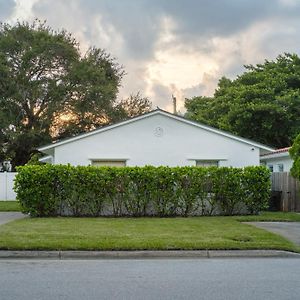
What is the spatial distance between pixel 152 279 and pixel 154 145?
45.8 feet

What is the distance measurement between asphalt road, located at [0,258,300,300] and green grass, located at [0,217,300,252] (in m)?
0.69

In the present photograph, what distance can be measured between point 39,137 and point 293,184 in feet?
70.7

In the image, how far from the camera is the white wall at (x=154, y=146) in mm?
21906

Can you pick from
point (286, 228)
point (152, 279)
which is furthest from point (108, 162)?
point (152, 279)

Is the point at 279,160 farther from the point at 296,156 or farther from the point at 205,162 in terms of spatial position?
the point at 296,156

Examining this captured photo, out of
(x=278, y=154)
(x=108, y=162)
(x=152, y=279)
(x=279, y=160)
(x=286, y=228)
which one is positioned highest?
(x=278, y=154)

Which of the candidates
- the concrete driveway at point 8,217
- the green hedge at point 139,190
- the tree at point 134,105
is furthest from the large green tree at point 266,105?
the concrete driveway at point 8,217

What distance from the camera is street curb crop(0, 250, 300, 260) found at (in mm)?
10750

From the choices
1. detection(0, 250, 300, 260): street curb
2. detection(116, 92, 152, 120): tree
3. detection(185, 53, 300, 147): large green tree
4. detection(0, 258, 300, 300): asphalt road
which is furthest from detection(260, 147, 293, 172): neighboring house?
detection(116, 92, 152, 120): tree

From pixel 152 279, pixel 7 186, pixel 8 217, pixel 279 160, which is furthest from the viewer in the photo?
pixel 7 186

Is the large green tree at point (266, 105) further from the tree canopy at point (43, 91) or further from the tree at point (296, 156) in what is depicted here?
the tree at point (296, 156)

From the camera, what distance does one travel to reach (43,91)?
124 feet

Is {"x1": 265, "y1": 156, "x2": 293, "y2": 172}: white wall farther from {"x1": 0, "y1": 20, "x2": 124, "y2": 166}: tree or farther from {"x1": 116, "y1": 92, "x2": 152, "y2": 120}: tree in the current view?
{"x1": 116, "y1": 92, "x2": 152, "y2": 120}: tree

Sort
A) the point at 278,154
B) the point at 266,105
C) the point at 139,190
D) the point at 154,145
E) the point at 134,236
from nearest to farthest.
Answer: the point at 134,236 < the point at 139,190 < the point at 154,145 < the point at 278,154 < the point at 266,105
